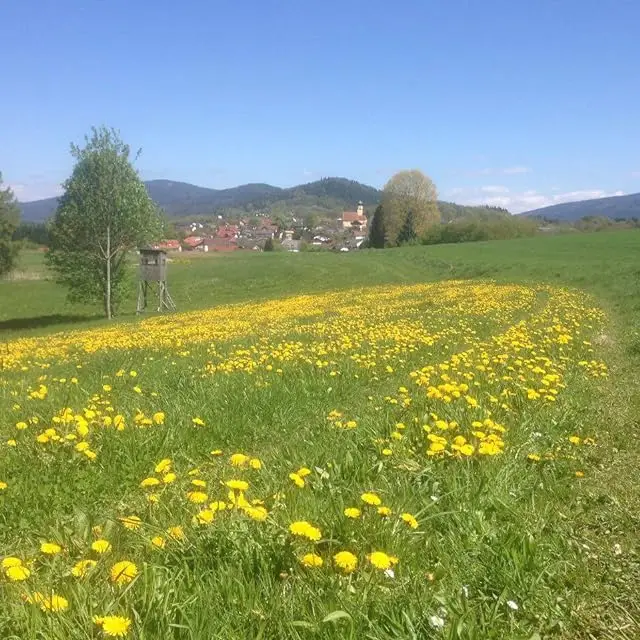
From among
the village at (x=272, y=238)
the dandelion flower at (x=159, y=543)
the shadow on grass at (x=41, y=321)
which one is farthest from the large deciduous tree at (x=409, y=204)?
the dandelion flower at (x=159, y=543)

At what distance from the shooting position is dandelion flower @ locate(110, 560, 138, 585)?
295 centimetres

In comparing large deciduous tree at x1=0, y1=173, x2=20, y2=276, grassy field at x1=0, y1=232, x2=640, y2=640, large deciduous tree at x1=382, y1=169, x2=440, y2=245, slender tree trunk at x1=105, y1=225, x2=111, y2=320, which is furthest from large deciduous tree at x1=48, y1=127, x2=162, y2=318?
large deciduous tree at x1=382, y1=169, x2=440, y2=245

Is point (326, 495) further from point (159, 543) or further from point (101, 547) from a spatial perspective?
point (101, 547)

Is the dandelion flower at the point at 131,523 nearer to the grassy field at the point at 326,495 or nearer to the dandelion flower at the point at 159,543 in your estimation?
the grassy field at the point at 326,495

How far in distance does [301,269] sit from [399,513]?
171 feet

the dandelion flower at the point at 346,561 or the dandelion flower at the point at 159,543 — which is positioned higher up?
the dandelion flower at the point at 346,561

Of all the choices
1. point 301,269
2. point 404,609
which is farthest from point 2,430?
point 301,269

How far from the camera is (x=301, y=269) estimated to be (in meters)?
55.4

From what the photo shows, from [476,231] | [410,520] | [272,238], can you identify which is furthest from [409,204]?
[410,520]

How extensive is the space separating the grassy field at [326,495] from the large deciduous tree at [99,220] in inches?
956

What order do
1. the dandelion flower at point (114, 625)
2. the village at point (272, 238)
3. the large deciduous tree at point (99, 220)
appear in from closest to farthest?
the dandelion flower at point (114, 625)
the large deciduous tree at point (99, 220)
the village at point (272, 238)

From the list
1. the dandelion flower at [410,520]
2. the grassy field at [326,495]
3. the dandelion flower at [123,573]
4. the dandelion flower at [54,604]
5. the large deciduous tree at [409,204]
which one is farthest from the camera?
the large deciduous tree at [409,204]

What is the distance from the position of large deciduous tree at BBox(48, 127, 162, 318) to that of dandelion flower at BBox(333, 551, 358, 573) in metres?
32.5

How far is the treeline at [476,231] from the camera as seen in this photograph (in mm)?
93812
